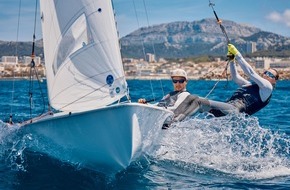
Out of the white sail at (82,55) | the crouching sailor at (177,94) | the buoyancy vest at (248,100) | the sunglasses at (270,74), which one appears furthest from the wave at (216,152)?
the white sail at (82,55)

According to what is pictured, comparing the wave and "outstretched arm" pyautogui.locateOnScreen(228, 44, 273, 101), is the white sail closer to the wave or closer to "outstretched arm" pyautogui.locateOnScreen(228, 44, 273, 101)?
the wave

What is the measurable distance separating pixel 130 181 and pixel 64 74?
6.90ft

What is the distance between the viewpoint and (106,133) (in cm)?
708

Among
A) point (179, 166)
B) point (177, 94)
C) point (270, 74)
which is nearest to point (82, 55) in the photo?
point (177, 94)

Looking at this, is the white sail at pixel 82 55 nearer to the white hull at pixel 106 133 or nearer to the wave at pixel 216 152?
the white hull at pixel 106 133

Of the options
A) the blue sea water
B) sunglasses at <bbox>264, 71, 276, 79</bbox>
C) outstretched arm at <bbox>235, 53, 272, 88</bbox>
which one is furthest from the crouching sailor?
sunglasses at <bbox>264, 71, 276, 79</bbox>

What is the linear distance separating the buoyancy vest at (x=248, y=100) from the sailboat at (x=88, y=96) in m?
2.09

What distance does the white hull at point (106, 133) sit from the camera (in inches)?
273

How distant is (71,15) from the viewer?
808 cm

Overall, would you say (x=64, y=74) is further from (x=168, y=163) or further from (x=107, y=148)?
(x=168, y=163)

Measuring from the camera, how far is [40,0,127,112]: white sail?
772 centimetres

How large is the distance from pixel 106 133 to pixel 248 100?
3471 mm

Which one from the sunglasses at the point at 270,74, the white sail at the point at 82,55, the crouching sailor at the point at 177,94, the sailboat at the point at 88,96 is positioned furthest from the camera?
the sunglasses at the point at 270,74

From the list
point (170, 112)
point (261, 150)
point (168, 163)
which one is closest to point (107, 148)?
point (170, 112)
